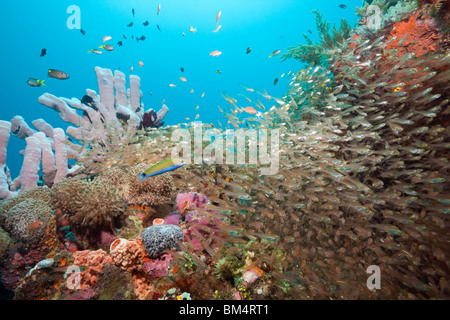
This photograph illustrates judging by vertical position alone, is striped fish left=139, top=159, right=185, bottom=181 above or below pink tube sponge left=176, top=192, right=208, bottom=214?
above

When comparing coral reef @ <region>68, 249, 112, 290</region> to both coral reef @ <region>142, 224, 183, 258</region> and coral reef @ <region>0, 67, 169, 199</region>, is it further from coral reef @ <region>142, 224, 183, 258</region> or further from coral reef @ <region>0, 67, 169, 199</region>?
coral reef @ <region>0, 67, 169, 199</region>

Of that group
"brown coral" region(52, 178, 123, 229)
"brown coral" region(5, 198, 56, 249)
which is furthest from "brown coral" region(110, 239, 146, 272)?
"brown coral" region(5, 198, 56, 249)

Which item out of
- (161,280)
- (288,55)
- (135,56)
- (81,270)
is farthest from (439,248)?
(135,56)

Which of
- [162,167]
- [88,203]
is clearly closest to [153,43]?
[88,203]

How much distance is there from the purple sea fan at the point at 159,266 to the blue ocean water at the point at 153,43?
8093cm

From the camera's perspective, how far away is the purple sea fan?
3195 millimetres

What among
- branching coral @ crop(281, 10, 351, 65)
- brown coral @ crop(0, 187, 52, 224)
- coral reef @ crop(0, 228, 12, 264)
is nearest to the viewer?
coral reef @ crop(0, 228, 12, 264)

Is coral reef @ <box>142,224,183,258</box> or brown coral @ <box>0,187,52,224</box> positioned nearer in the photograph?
coral reef @ <box>142,224,183,258</box>

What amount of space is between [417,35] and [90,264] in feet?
27.1

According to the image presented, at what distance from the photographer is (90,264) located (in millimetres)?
3023

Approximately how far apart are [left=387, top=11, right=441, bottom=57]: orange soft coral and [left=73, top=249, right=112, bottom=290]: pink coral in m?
7.25

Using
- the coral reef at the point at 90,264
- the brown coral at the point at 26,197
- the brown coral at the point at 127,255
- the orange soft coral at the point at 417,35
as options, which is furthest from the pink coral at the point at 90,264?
the orange soft coral at the point at 417,35

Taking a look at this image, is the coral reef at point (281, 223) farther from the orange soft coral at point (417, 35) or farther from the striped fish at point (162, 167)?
the striped fish at point (162, 167)
